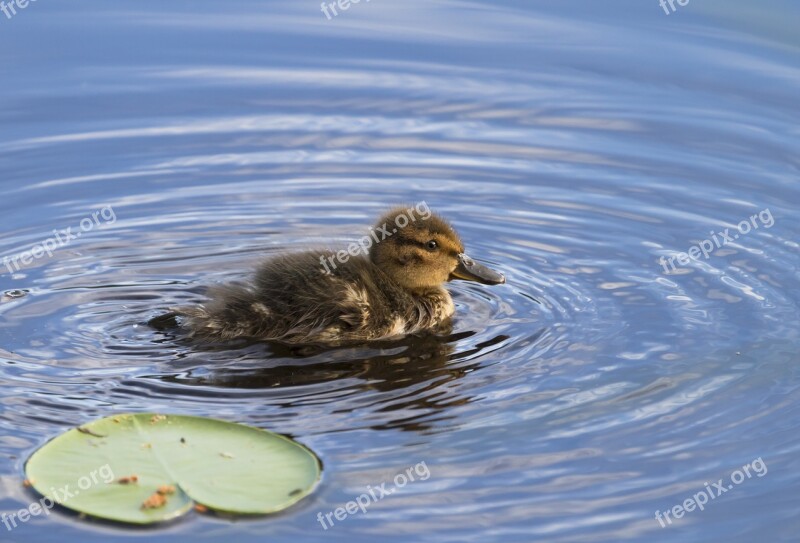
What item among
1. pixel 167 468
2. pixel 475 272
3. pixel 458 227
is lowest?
pixel 167 468

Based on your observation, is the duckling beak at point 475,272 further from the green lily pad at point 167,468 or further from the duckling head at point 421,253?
the green lily pad at point 167,468

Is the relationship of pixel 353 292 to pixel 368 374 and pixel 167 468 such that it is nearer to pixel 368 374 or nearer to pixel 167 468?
pixel 368 374

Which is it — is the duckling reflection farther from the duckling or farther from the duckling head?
the duckling head

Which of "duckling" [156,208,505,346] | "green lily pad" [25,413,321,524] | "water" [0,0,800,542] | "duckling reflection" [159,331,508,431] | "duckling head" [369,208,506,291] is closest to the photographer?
"green lily pad" [25,413,321,524]

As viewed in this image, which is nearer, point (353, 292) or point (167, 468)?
point (167, 468)

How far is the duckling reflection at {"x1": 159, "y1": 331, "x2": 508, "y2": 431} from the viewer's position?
6.61 m

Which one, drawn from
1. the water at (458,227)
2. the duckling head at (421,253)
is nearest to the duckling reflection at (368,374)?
the water at (458,227)

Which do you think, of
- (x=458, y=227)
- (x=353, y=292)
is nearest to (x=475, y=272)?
(x=353, y=292)

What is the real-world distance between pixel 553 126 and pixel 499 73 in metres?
1.10

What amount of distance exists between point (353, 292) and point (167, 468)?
2019 millimetres

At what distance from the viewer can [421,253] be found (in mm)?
8055

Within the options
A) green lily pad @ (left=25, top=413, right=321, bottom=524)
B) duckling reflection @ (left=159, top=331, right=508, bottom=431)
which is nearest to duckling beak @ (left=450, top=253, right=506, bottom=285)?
duckling reflection @ (left=159, top=331, right=508, bottom=431)

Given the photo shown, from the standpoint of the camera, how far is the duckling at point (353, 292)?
7457mm

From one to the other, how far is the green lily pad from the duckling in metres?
1.26
